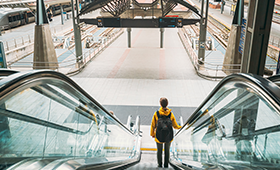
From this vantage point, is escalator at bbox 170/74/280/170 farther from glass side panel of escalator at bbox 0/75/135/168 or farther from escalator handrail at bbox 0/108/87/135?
escalator handrail at bbox 0/108/87/135

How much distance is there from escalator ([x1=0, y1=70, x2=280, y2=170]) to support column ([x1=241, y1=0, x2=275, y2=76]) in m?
1.13

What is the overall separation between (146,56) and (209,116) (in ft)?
41.5

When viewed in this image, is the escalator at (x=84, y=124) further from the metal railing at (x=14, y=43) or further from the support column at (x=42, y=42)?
the metal railing at (x=14, y=43)

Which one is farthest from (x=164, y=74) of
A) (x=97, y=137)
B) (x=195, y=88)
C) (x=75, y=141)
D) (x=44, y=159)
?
(x=44, y=159)

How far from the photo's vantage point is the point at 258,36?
13.7ft

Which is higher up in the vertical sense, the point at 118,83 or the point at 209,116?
the point at 209,116

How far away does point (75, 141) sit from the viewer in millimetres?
3016

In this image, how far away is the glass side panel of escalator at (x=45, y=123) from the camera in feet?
6.25

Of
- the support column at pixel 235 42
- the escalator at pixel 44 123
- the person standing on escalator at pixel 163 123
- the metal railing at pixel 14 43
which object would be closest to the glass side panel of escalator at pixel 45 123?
the escalator at pixel 44 123

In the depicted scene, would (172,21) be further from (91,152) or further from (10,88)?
(10,88)

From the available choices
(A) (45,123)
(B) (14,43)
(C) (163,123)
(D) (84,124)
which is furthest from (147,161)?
(B) (14,43)

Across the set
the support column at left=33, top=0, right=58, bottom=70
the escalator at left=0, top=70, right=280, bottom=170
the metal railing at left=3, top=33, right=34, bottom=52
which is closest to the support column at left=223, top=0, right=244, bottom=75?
the support column at left=33, top=0, right=58, bottom=70

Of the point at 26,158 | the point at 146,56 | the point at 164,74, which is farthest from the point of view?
the point at 146,56

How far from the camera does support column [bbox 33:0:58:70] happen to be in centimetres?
1261
